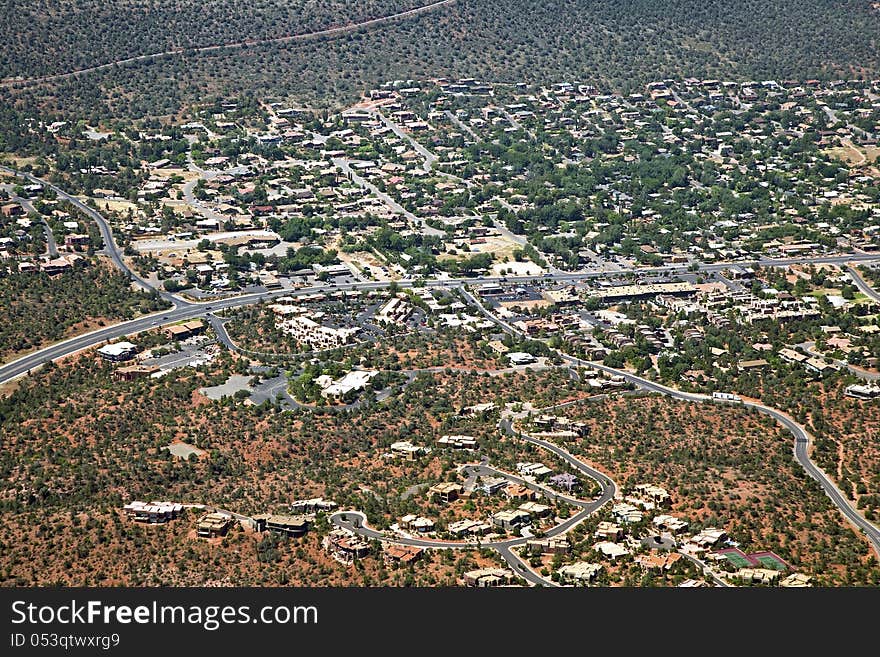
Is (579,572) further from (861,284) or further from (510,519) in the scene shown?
(861,284)

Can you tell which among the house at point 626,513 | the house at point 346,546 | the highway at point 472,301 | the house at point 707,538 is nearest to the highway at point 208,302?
the highway at point 472,301

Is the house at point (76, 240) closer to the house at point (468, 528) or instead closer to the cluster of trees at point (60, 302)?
the cluster of trees at point (60, 302)

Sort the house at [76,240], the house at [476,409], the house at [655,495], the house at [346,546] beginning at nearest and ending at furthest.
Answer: the house at [346,546], the house at [655,495], the house at [476,409], the house at [76,240]

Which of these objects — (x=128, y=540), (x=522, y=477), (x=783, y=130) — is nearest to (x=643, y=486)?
(x=522, y=477)

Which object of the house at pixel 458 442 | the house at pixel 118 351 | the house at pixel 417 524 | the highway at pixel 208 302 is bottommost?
the highway at pixel 208 302

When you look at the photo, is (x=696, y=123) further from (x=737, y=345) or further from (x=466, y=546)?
(x=466, y=546)

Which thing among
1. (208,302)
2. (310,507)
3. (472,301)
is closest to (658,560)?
(310,507)

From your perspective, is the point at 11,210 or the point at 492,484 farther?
the point at 11,210
